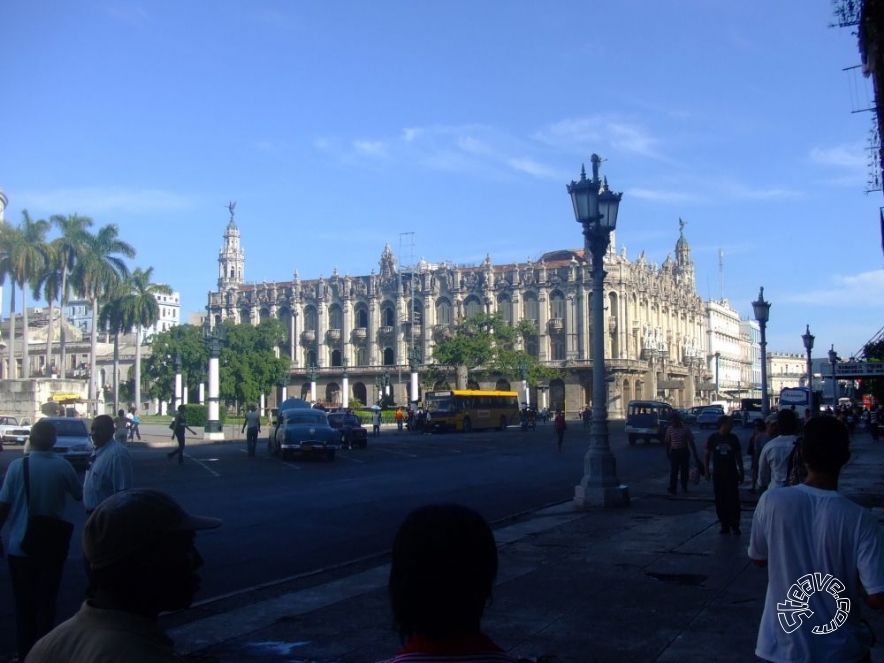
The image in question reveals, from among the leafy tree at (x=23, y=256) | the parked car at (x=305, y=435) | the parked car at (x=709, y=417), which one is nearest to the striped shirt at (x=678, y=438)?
the parked car at (x=305, y=435)

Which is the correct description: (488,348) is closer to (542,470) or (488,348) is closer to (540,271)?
(540,271)

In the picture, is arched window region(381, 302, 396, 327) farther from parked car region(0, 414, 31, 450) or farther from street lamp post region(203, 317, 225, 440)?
parked car region(0, 414, 31, 450)

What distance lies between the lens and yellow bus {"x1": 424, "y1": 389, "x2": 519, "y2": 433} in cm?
5334

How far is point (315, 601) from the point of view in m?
8.44

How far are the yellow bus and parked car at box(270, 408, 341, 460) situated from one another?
23599mm

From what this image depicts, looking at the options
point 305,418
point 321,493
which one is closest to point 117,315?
point 305,418

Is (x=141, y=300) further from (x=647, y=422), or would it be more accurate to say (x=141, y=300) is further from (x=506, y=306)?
(x=647, y=422)

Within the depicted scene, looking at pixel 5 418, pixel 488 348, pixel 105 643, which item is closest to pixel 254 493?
pixel 105 643

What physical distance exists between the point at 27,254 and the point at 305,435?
37.2m

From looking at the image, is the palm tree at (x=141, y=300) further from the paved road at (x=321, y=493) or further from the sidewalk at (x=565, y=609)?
the sidewalk at (x=565, y=609)

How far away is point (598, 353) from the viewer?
52.1 ft

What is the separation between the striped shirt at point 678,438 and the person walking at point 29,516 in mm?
13184

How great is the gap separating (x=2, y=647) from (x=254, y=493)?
37.9 feet

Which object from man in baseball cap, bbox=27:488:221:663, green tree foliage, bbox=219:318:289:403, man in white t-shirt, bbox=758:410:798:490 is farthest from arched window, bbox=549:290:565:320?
man in baseball cap, bbox=27:488:221:663
